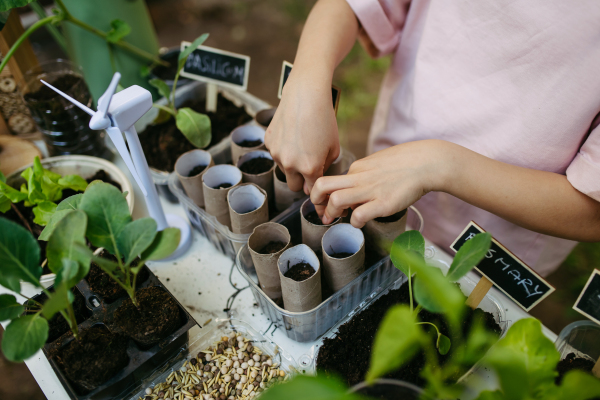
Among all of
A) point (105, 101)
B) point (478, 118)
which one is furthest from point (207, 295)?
point (478, 118)

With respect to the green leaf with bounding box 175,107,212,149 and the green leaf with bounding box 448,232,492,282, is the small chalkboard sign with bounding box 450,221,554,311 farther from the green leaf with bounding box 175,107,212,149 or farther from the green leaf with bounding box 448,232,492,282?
the green leaf with bounding box 175,107,212,149

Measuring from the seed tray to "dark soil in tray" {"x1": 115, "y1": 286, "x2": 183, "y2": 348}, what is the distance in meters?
0.01

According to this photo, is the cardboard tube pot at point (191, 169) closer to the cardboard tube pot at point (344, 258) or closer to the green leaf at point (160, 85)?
the green leaf at point (160, 85)

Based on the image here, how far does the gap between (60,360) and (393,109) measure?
906 mm

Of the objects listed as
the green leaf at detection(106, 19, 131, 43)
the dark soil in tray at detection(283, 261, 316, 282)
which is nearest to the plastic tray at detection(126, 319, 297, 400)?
the dark soil in tray at detection(283, 261, 316, 282)

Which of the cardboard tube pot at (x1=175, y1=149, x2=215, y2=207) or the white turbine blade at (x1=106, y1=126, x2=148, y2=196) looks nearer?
the white turbine blade at (x1=106, y1=126, x2=148, y2=196)

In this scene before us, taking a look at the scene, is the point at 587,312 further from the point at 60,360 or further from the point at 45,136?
the point at 45,136

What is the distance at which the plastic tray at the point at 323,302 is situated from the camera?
Answer: 70 centimetres

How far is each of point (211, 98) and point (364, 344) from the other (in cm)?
85

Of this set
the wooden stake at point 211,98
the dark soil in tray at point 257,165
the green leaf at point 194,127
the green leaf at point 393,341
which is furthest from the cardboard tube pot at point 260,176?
the green leaf at point 393,341

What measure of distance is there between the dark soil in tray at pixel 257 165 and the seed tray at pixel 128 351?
1.09 ft

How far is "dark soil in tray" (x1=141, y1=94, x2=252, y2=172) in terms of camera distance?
3.47 feet

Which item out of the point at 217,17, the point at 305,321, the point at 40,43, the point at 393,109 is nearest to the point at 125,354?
the point at 305,321

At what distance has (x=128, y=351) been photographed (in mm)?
654
